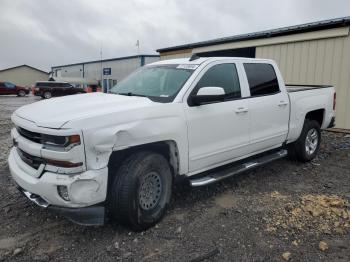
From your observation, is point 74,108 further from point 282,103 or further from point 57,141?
point 282,103

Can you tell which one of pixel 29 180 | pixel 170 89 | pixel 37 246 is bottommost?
pixel 37 246

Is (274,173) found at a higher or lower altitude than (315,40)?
lower

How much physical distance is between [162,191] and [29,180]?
4.70 feet

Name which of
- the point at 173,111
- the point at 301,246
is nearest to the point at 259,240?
the point at 301,246

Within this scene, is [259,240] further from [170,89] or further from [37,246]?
[37,246]

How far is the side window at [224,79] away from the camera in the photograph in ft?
14.1

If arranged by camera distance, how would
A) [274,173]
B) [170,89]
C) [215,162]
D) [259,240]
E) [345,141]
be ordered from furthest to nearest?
1. [345,141]
2. [274,173]
3. [215,162]
4. [170,89]
5. [259,240]

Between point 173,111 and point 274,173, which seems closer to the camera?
point 173,111

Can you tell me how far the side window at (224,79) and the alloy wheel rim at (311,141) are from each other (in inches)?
94.5

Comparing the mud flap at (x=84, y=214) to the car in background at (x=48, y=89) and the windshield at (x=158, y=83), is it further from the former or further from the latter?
the car in background at (x=48, y=89)

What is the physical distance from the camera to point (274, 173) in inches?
228

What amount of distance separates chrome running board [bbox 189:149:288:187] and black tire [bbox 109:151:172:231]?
1.48 feet

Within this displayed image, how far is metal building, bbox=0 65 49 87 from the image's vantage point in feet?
190

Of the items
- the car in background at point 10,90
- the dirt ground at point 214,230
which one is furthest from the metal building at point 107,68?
the dirt ground at point 214,230
